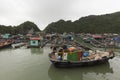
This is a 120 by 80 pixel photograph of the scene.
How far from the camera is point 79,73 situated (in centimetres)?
1425

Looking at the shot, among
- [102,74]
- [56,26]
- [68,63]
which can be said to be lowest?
[102,74]

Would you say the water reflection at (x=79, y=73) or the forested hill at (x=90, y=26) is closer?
the water reflection at (x=79, y=73)

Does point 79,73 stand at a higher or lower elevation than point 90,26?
lower

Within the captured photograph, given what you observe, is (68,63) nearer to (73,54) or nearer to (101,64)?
(73,54)

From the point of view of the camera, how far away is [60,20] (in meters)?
127

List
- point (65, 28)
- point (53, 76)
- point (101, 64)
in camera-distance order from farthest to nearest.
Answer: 1. point (65, 28)
2. point (101, 64)
3. point (53, 76)

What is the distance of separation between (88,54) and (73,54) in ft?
11.0

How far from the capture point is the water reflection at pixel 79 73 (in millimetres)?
13328

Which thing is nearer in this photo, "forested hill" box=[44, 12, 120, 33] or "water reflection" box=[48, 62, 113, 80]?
"water reflection" box=[48, 62, 113, 80]

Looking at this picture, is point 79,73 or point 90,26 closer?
point 79,73

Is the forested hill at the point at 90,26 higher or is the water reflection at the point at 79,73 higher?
the forested hill at the point at 90,26

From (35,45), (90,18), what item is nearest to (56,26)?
(90,18)

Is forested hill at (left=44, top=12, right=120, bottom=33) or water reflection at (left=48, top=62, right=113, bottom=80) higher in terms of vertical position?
forested hill at (left=44, top=12, right=120, bottom=33)

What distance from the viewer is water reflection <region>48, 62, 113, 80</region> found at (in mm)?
13328
